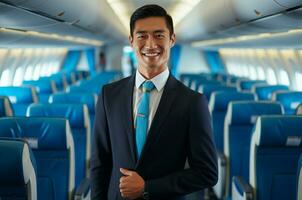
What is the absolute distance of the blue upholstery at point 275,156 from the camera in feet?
11.4

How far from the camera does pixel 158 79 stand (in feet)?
6.54

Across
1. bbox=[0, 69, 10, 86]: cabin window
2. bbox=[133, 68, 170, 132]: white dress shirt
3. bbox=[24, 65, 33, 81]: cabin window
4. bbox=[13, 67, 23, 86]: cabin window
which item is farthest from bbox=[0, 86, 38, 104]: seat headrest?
bbox=[24, 65, 33, 81]: cabin window

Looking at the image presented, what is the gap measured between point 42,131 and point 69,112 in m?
1.11

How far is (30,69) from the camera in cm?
1422

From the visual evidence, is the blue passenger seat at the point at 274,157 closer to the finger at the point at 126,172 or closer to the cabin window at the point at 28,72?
the finger at the point at 126,172

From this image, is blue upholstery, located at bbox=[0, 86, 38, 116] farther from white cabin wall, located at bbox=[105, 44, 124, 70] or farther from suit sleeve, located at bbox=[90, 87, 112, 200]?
white cabin wall, located at bbox=[105, 44, 124, 70]

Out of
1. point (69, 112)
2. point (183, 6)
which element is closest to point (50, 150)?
point (69, 112)

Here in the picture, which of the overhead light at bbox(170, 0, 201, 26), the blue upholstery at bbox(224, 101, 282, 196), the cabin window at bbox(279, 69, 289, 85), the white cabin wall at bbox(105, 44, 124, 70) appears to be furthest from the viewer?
the white cabin wall at bbox(105, 44, 124, 70)

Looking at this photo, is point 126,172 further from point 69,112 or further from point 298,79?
point 298,79

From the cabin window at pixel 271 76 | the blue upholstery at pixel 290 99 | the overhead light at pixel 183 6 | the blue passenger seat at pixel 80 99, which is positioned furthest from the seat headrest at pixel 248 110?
the cabin window at pixel 271 76

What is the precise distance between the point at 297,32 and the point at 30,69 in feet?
35.3

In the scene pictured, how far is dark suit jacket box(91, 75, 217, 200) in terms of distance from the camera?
189cm

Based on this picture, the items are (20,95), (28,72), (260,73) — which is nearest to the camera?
(20,95)

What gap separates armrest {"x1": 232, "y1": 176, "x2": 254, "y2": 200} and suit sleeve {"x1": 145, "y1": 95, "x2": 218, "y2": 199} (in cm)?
164
